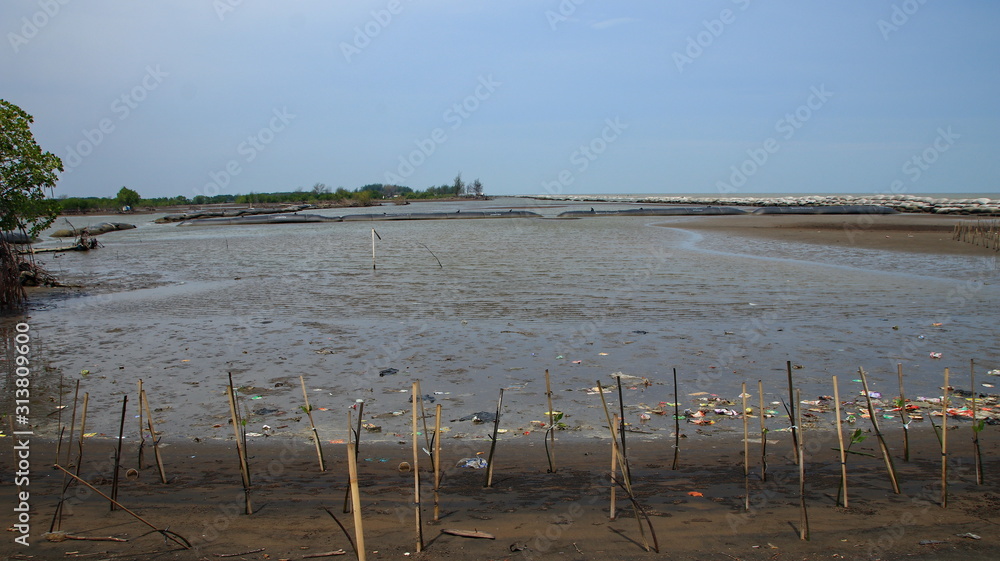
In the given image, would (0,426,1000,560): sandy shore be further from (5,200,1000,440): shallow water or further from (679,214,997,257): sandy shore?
(679,214,997,257): sandy shore

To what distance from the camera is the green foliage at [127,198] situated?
91062mm

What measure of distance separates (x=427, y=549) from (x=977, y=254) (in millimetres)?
23301

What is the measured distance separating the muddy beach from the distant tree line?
6084 centimetres

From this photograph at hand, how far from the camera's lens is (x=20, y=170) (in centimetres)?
1249

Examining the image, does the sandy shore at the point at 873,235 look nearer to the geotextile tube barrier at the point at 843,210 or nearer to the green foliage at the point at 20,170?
the geotextile tube barrier at the point at 843,210

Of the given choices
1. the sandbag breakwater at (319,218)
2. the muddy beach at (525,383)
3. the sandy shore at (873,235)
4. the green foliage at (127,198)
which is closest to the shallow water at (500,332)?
the muddy beach at (525,383)

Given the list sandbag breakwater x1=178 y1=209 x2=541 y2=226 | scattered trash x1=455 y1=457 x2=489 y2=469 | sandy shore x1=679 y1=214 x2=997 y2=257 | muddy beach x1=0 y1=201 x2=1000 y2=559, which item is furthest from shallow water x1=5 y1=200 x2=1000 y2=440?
sandbag breakwater x1=178 y1=209 x2=541 y2=226

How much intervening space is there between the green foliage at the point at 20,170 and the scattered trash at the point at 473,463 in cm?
1188

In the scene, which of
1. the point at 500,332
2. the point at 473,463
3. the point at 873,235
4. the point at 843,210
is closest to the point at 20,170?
the point at 500,332

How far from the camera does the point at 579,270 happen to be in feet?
61.3

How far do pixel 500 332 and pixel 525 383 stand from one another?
9.31 feet

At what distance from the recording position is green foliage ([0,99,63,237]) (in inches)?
484

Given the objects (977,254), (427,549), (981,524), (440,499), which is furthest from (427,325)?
(977,254)

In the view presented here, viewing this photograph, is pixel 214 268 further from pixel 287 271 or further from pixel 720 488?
pixel 720 488
